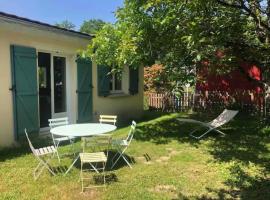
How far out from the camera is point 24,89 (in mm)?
7723

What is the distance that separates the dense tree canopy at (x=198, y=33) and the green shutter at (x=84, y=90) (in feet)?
8.54

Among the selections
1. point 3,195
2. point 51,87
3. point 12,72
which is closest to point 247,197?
point 3,195

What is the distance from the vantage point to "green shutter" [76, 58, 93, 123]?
31.7 feet

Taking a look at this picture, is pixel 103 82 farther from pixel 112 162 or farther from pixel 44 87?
pixel 112 162

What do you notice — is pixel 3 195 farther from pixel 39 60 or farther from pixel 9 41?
pixel 39 60

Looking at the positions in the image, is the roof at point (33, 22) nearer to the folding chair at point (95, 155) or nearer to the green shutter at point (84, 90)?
the green shutter at point (84, 90)

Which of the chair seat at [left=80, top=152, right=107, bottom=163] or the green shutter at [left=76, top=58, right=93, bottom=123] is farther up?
the green shutter at [left=76, top=58, right=93, bottom=123]

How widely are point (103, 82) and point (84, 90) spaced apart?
102 centimetres

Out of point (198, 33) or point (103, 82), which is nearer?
point (198, 33)

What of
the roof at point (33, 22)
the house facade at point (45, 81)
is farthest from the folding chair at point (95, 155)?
the roof at point (33, 22)

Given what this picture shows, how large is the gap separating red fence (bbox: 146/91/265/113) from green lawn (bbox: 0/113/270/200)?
4.77 m

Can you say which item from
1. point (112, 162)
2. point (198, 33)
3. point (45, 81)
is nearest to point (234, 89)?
point (45, 81)

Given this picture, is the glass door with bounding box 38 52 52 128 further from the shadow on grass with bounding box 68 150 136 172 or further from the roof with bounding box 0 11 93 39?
the shadow on grass with bounding box 68 150 136 172

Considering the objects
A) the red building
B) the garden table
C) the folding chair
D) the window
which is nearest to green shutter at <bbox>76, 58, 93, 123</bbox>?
the window
